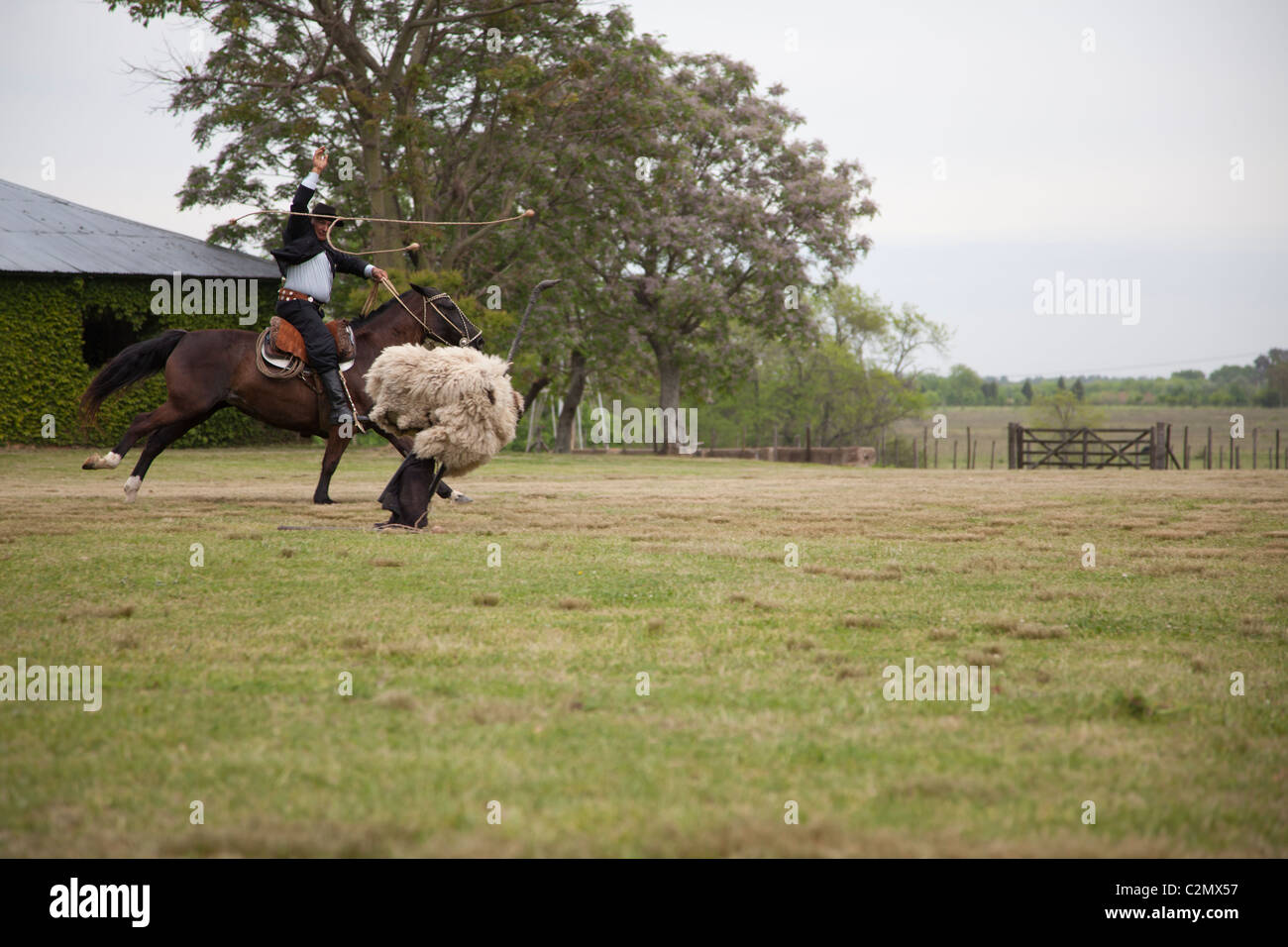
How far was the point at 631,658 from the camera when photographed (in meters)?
4.88

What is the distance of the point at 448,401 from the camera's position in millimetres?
9227

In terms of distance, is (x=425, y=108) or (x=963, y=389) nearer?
(x=425, y=108)

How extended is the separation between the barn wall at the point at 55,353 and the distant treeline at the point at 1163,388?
68968 millimetres

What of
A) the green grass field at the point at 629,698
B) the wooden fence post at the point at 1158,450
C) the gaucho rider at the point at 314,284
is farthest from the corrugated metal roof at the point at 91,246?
the wooden fence post at the point at 1158,450

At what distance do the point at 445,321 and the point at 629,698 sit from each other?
8.01 meters

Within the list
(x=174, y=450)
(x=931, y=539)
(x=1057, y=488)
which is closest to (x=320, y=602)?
(x=931, y=539)

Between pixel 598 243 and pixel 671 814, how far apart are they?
33407mm

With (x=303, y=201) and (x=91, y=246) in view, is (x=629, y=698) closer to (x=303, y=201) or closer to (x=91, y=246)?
(x=303, y=201)

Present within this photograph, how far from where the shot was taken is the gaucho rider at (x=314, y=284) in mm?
11227

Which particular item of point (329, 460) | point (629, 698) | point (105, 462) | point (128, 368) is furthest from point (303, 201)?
point (629, 698)

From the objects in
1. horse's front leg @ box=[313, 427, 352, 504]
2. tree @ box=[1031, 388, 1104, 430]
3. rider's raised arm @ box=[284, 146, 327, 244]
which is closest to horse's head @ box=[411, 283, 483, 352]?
rider's raised arm @ box=[284, 146, 327, 244]

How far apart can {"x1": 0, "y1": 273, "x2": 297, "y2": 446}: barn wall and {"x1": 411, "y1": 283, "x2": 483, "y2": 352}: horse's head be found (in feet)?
55.4
